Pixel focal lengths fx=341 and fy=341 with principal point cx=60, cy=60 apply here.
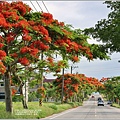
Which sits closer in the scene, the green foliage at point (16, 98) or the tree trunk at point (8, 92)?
the tree trunk at point (8, 92)

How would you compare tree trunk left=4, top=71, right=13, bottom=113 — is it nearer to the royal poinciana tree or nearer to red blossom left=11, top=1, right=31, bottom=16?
the royal poinciana tree

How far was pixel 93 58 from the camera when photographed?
2178cm

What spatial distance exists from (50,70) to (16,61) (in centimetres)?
348

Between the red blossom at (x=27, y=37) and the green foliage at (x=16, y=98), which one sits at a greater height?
the red blossom at (x=27, y=37)

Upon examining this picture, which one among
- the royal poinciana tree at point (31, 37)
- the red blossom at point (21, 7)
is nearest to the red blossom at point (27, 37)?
the royal poinciana tree at point (31, 37)

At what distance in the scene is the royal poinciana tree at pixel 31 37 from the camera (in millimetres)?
17859

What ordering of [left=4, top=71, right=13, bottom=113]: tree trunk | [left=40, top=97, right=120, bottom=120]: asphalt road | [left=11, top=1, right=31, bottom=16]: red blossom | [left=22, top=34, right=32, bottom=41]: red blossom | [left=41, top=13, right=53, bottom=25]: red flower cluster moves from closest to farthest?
[left=22, top=34, right=32, bottom=41]: red blossom → [left=11, top=1, right=31, bottom=16]: red blossom → [left=41, top=13, right=53, bottom=25]: red flower cluster → [left=4, top=71, right=13, bottom=113]: tree trunk → [left=40, top=97, right=120, bottom=120]: asphalt road

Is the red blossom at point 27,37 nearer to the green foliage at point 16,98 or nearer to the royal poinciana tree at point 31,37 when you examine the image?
the royal poinciana tree at point 31,37

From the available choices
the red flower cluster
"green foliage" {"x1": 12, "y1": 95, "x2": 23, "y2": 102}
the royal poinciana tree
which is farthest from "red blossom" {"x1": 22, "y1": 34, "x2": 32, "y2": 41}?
"green foliage" {"x1": 12, "y1": 95, "x2": 23, "y2": 102}

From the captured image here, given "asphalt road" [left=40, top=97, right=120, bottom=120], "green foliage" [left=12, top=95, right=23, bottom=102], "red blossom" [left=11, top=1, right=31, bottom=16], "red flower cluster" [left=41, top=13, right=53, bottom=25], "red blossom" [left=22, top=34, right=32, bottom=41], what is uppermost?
"red blossom" [left=11, top=1, right=31, bottom=16]

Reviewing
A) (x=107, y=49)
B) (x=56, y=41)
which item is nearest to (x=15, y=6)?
(x=56, y=41)

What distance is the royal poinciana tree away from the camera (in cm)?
1786

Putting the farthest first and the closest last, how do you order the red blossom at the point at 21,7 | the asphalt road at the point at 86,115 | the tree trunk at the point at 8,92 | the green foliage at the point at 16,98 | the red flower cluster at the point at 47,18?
the asphalt road at the point at 86,115
the green foliage at the point at 16,98
the tree trunk at the point at 8,92
the red flower cluster at the point at 47,18
the red blossom at the point at 21,7

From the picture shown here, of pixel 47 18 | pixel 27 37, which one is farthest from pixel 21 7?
pixel 27 37
